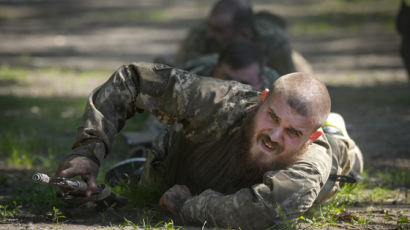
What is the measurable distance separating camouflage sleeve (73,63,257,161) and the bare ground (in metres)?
0.57

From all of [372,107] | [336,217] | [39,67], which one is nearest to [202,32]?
[372,107]

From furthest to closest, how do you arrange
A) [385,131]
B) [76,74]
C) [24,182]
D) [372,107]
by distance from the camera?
[76,74] < [372,107] < [385,131] < [24,182]

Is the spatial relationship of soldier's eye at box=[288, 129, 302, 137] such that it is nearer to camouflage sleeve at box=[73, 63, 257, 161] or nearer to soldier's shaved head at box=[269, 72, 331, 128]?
soldier's shaved head at box=[269, 72, 331, 128]

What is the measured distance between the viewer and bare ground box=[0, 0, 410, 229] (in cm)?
660

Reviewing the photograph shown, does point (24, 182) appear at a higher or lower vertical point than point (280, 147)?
lower

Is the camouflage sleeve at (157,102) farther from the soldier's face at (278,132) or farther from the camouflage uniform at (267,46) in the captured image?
the camouflage uniform at (267,46)

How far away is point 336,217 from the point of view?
12.6 feet

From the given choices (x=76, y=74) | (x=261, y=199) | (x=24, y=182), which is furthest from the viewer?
(x=76, y=74)

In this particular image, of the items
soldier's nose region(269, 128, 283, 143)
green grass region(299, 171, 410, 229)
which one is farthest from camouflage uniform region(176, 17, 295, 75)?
soldier's nose region(269, 128, 283, 143)

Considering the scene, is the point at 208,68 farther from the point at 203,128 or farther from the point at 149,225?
the point at 149,225

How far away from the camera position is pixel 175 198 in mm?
3686

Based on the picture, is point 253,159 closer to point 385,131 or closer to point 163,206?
point 163,206

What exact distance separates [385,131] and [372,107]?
112cm

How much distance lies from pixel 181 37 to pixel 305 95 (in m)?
9.84
